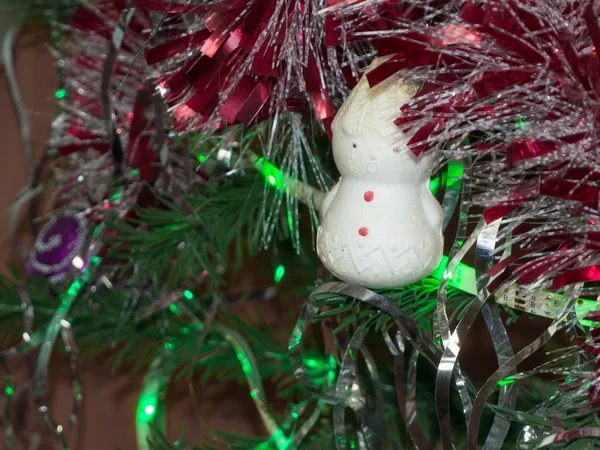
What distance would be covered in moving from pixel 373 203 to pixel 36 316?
300mm

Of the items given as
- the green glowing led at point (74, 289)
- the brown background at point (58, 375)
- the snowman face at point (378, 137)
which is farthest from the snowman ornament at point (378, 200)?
the brown background at point (58, 375)

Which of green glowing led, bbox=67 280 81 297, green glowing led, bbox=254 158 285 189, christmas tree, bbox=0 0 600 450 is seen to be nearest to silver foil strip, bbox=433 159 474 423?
christmas tree, bbox=0 0 600 450

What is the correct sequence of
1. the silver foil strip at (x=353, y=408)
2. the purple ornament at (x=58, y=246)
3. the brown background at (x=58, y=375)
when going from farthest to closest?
the brown background at (x=58, y=375) → the purple ornament at (x=58, y=246) → the silver foil strip at (x=353, y=408)

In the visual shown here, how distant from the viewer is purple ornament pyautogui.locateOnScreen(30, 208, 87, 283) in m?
0.50

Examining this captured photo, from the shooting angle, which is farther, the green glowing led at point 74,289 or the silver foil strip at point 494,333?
the green glowing led at point 74,289

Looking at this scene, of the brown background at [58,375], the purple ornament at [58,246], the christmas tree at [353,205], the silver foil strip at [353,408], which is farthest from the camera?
the brown background at [58,375]

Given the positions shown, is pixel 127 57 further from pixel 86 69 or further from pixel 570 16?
pixel 570 16

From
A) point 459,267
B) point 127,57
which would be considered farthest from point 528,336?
point 127,57

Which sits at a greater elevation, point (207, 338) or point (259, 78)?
point (259, 78)

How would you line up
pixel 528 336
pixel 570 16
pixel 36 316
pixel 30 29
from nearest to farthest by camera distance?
pixel 570 16
pixel 528 336
pixel 36 316
pixel 30 29

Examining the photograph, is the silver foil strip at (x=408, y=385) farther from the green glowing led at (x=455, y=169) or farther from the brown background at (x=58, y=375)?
the brown background at (x=58, y=375)

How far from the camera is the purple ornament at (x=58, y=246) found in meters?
0.50

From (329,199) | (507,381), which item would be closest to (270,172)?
(329,199)

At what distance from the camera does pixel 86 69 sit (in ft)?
1.48
